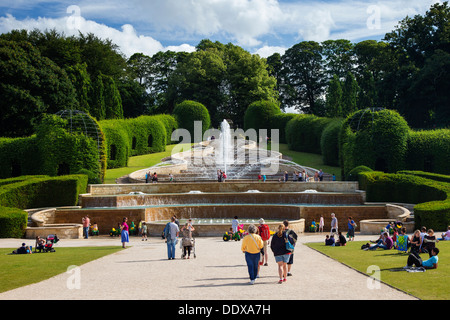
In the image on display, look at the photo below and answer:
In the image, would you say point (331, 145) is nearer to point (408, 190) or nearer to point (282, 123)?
point (408, 190)

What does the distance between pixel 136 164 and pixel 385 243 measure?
3615 cm

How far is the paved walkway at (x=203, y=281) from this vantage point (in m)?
10.6

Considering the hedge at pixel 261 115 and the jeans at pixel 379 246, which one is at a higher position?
the hedge at pixel 261 115

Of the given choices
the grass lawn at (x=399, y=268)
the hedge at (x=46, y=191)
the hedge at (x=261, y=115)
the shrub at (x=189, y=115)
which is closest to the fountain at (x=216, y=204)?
the hedge at (x=46, y=191)

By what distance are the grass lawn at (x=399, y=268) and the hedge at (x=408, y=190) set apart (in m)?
6.58

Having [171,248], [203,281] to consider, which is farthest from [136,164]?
[203,281]

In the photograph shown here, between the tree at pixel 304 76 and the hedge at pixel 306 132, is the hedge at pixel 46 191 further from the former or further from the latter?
the tree at pixel 304 76

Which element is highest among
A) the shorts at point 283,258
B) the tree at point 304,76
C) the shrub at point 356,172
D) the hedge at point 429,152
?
the tree at point 304,76

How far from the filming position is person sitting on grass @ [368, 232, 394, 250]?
58.4ft

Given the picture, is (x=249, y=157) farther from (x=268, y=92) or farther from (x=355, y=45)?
(x=355, y=45)

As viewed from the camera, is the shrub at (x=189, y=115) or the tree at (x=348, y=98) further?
the shrub at (x=189, y=115)

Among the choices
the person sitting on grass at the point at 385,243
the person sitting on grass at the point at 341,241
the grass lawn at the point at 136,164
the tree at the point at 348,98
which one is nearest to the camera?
the person sitting on grass at the point at 385,243

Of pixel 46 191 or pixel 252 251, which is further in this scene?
pixel 46 191

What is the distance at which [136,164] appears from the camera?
5078 centimetres
